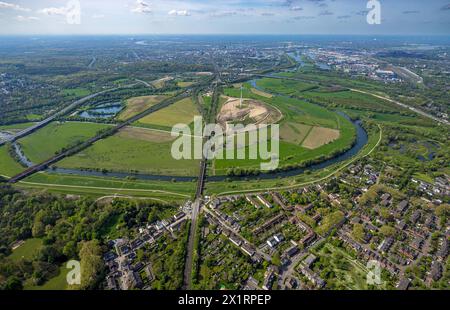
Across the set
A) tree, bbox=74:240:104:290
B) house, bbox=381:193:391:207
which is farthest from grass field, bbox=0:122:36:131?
house, bbox=381:193:391:207

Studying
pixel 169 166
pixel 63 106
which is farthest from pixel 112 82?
pixel 169 166

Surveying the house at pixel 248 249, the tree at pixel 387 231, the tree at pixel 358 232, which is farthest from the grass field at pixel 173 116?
the tree at pixel 387 231

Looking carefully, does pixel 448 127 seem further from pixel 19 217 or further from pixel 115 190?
pixel 19 217

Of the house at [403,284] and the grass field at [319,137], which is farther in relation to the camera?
the grass field at [319,137]

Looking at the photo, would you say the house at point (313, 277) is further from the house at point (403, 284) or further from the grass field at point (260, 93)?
the grass field at point (260, 93)

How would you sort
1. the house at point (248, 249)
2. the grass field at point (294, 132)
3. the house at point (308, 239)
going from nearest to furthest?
→ the house at point (248, 249) < the house at point (308, 239) < the grass field at point (294, 132)

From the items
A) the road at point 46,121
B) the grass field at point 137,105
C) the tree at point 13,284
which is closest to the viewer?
the tree at point 13,284

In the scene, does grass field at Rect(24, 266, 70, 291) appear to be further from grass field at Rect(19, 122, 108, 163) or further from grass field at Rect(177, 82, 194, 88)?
grass field at Rect(177, 82, 194, 88)

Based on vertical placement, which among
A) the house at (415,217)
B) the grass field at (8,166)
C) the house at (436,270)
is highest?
the grass field at (8,166)
